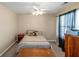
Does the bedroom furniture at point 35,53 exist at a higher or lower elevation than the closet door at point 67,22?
lower

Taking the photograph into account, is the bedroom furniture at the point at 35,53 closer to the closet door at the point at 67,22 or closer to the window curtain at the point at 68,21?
the window curtain at the point at 68,21

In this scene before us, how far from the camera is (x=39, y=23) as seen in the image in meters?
8.32

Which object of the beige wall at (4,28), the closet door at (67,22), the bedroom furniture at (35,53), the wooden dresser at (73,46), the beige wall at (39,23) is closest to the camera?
the wooden dresser at (73,46)

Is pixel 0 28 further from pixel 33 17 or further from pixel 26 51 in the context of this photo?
pixel 33 17

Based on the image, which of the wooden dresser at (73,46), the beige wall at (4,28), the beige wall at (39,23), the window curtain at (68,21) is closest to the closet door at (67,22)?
the window curtain at (68,21)

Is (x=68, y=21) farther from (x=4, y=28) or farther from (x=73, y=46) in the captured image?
(x=73, y=46)

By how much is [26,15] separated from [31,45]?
3923 mm

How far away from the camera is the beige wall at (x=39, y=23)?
8.25 m

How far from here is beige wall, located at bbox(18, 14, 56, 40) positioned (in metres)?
8.25

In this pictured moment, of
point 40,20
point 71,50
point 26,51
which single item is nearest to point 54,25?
point 40,20

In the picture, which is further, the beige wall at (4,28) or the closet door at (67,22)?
the closet door at (67,22)

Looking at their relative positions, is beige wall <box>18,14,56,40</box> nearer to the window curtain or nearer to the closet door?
the closet door

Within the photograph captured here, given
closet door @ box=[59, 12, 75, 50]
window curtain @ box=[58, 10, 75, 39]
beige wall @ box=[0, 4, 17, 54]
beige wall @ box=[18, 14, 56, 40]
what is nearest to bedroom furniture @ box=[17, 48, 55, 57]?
beige wall @ box=[0, 4, 17, 54]

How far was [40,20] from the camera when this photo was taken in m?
8.30
